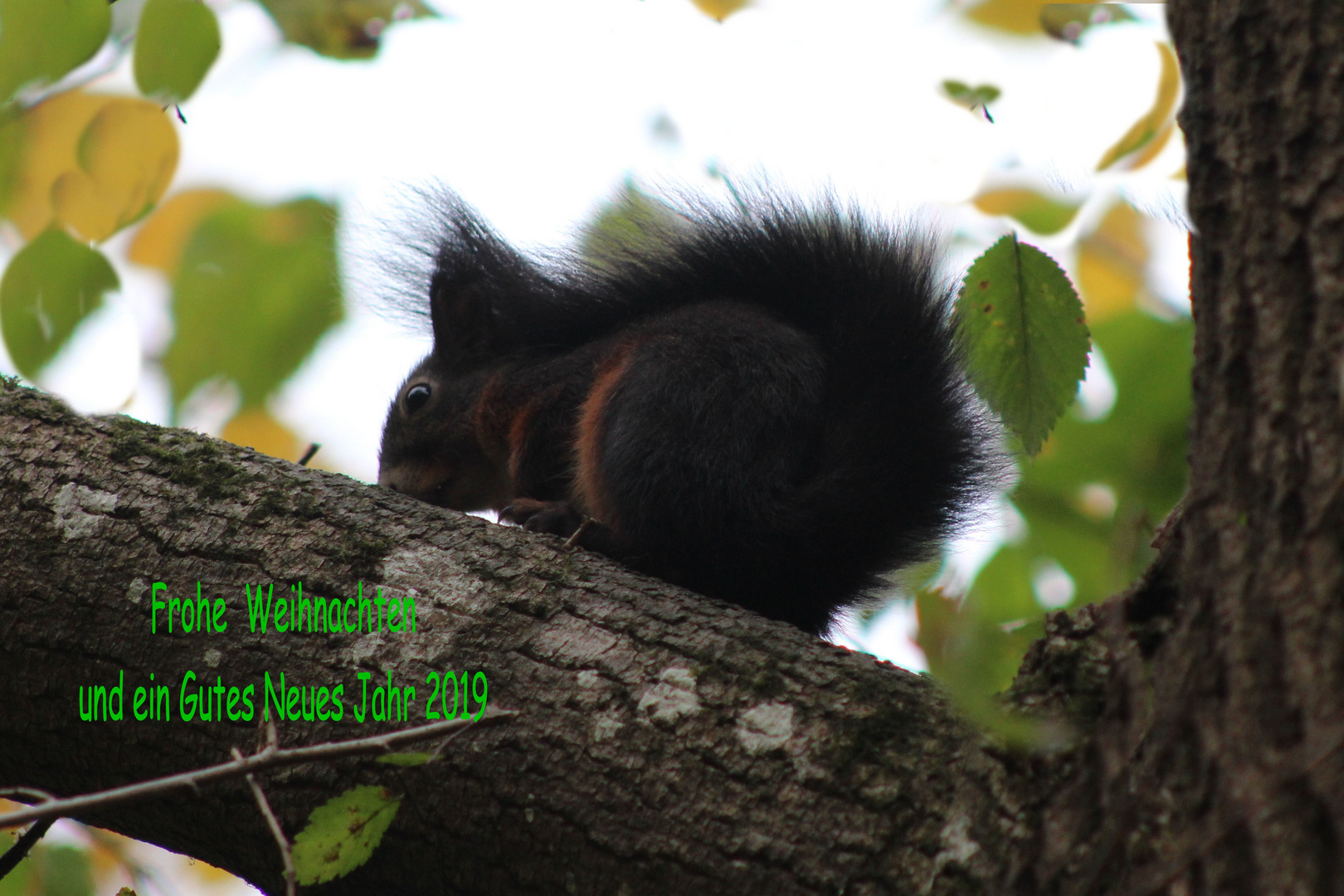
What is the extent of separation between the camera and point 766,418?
7.89ft

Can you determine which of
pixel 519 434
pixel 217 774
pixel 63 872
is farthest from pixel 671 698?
pixel 519 434

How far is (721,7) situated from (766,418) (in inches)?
37.9

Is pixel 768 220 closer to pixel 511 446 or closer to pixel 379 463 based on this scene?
pixel 511 446

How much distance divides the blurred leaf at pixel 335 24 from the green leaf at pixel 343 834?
157 cm

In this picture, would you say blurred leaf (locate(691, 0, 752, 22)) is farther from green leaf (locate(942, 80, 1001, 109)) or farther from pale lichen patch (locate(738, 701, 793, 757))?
pale lichen patch (locate(738, 701, 793, 757))

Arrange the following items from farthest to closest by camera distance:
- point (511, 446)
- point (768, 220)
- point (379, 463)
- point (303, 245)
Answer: point (379, 463), point (511, 446), point (768, 220), point (303, 245)

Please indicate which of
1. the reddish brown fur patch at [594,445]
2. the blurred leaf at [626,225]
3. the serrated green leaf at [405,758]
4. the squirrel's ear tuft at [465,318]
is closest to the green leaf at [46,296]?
the serrated green leaf at [405,758]

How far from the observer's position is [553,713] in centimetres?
163

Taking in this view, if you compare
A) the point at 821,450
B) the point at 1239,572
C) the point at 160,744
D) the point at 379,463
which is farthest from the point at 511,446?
the point at 1239,572

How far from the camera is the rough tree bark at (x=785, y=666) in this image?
0.98m

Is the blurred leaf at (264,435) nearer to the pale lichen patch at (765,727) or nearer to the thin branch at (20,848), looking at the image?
the thin branch at (20,848)

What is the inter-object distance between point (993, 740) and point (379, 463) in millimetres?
2662

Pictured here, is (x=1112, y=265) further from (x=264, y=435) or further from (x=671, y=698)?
(x=264, y=435)

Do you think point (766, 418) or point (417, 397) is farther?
point (417, 397)
